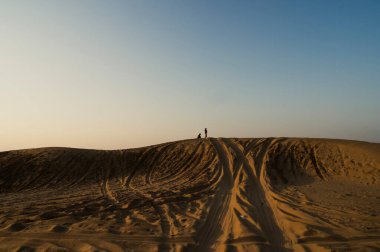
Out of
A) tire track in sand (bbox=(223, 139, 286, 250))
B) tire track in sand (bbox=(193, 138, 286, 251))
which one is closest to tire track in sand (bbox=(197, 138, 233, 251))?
tire track in sand (bbox=(193, 138, 286, 251))

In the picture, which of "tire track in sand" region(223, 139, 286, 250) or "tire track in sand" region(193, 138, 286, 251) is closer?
"tire track in sand" region(193, 138, 286, 251)

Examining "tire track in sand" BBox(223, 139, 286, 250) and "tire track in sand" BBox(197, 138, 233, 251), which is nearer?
"tire track in sand" BBox(197, 138, 233, 251)

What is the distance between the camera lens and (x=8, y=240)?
6660 mm

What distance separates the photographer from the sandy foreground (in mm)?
6641

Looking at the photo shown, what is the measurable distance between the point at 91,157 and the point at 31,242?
17.0 metres

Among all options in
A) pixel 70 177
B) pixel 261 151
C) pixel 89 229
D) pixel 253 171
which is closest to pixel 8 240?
pixel 89 229

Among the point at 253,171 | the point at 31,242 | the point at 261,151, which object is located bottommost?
the point at 31,242

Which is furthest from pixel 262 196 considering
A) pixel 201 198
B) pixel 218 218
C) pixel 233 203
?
pixel 218 218

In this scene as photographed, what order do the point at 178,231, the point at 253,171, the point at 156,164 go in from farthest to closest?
the point at 156,164 → the point at 253,171 → the point at 178,231

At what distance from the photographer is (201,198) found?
11492mm

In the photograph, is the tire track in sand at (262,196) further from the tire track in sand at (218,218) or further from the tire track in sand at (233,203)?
the tire track in sand at (218,218)

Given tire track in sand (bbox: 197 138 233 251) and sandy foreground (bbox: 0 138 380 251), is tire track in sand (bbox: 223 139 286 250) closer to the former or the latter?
sandy foreground (bbox: 0 138 380 251)

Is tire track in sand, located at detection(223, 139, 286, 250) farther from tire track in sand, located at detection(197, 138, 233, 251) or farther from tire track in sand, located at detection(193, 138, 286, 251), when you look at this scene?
tire track in sand, located at detection(197, 138, 233, 251)

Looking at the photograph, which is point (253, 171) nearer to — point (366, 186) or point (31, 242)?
point (366, 186)
